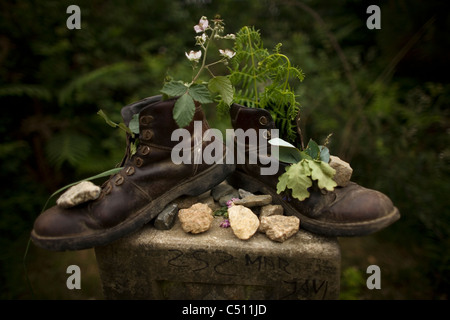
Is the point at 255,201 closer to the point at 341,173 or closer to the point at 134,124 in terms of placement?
the point at 341,173

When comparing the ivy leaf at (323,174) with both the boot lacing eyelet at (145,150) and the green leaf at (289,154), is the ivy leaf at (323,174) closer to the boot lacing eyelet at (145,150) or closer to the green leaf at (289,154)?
the green leaf at (289,154)

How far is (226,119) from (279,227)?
1616 millimetres

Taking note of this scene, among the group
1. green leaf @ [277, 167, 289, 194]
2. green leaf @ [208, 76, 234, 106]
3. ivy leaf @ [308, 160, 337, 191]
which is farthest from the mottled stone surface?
green leaf @ [208, 76, 234, 106]

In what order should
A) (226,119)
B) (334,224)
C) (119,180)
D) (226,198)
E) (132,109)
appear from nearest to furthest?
(334,224), (119,180), (132,109), (226,198), (226,119)

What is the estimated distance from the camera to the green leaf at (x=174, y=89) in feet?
4.39

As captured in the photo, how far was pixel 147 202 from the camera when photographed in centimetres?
145

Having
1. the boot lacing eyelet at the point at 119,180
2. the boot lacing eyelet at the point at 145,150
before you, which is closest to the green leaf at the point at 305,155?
the boot lacing eyelet at the point at 145,150

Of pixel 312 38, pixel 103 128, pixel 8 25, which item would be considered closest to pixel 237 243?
pixel 103 128

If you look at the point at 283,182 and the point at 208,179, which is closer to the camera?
the point at 283,182

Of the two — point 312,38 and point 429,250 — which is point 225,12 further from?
point 429,250

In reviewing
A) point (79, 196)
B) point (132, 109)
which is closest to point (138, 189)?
point (79, 196)

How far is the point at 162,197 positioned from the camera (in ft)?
4.88

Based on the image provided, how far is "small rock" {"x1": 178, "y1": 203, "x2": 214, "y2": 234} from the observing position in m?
1.41

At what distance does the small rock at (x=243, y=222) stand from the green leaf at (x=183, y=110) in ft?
1.41
